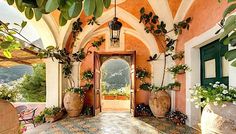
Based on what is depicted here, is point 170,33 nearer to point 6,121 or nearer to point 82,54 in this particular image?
point 82,54

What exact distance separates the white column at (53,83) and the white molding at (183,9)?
4180mm

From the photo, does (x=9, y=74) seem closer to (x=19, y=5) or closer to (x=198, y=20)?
(x=198, y=20)

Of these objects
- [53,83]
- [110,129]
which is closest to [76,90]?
[53,83]

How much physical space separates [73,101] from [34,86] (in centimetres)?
355

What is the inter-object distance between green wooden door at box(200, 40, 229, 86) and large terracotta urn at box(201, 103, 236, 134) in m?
1.59

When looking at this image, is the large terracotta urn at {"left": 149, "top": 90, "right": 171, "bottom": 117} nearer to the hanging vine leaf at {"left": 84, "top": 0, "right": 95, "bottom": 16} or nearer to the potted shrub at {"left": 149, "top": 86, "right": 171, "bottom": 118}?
the potted shrub at {"left": 149, "top": 86, "right": 171, "bottom": 118}

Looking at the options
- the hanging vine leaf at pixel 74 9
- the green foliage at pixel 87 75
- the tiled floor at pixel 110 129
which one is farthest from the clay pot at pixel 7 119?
→ the green foliage at pixel 87 75

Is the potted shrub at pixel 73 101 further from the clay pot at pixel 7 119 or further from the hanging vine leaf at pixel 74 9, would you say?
the hanging vine leaf at pixel 74 9

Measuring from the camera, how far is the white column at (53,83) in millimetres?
6793

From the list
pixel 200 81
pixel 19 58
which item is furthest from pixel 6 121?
pixel 19 58

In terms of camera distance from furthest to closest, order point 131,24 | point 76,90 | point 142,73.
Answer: point 142,73 → point 131,24 → point 76,90

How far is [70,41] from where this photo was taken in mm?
7457

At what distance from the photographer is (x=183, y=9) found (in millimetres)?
5766

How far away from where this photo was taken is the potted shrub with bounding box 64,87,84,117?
681 cm
